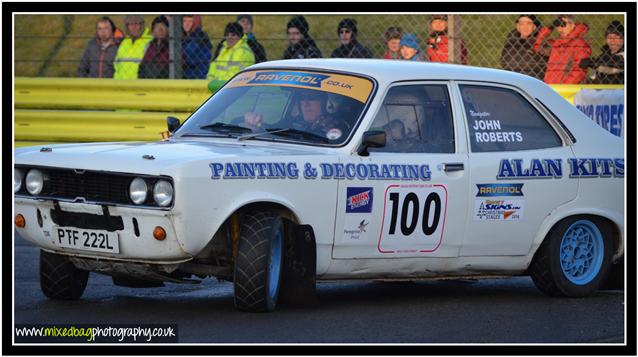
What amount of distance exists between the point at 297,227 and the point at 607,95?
207 inches

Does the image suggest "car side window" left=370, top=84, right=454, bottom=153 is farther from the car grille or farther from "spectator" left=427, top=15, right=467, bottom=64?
"spectator" left=427, top=15, right=467, bottom=64

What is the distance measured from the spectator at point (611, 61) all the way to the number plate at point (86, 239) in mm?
6950

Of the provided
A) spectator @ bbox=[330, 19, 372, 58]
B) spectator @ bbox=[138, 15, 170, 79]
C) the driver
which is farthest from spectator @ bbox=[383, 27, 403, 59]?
the driver

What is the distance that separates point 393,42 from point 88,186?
19.8ft

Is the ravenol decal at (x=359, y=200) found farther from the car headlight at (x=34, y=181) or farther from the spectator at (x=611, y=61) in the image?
the spectator at (x=611, y=61)

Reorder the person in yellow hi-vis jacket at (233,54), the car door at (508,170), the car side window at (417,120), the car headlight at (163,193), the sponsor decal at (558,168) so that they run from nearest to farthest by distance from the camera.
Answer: the car headlight at (163,193) → the car side window at (417,120) → the car door at (508,170) → the sponsor decal at (558,168) → the person in yellow hi-vis jacket at (233,54)

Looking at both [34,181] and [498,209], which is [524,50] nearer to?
[498,209]

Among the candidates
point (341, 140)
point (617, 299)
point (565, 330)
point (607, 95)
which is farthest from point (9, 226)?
point (607, 95)

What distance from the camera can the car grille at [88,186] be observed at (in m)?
6.82

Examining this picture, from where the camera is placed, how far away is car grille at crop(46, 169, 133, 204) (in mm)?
6820

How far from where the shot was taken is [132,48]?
44.2ft

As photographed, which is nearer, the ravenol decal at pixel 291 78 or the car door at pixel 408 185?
the car door at pixel 408 185

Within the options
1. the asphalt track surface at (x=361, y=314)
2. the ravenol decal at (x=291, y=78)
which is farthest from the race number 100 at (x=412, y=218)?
the ravenol decal at (x=291, y=78)

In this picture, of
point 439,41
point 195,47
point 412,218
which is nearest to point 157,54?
point 195,47
